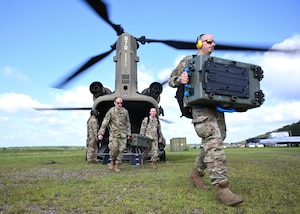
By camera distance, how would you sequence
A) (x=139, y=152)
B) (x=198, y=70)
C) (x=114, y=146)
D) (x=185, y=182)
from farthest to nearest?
(x=139, y=152), (x=114, y=146), (x=185, y=182), (x=198, y=70)

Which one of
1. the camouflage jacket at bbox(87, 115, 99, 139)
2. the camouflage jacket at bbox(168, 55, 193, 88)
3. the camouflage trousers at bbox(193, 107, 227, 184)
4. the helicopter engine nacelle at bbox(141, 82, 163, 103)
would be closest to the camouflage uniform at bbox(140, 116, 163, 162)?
the helicopter engine nacelle at bbox(141, 82, 163, 103)

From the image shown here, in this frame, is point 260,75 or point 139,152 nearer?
point 260,75

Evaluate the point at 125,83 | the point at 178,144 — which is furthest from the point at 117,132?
the point at 178,144

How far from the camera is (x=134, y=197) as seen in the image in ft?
12.0

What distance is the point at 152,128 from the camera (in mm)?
8930

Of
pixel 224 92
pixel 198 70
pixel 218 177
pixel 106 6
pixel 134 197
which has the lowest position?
pixel 134 197

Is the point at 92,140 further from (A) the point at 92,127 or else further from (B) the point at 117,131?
(B) the point at 117,131

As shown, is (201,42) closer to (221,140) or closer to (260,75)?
(260,75)

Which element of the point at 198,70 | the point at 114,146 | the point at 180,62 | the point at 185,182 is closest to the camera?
the point at 198,70

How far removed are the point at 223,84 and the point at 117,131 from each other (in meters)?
4.27

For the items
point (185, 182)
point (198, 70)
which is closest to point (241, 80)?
point (198, 70)

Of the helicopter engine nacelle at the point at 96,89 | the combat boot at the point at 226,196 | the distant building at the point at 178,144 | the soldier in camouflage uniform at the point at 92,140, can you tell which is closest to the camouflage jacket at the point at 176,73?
the combat boot at the point at 226,196

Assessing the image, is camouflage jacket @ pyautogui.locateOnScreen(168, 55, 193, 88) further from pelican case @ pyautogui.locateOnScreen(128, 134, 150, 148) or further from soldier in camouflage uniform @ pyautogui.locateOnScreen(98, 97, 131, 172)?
pelican case @ pyautogui.locateOnScreen(128, 134, 150, 148)

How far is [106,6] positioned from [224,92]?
4.40 meters
